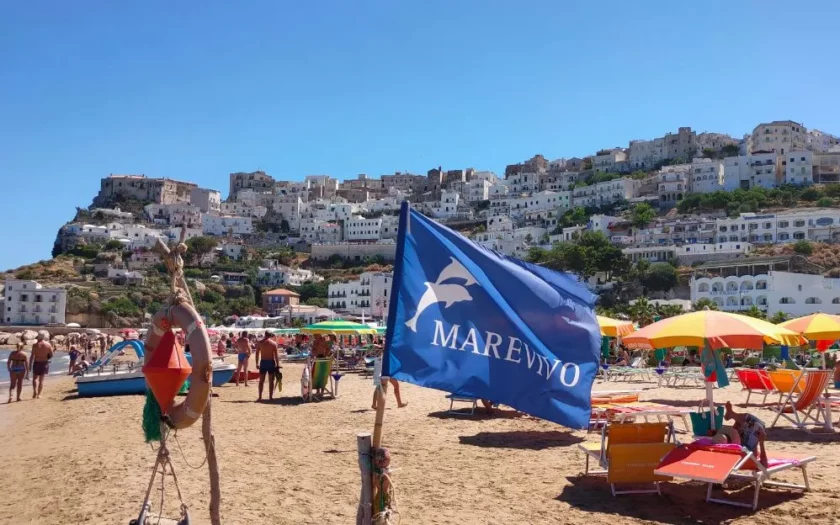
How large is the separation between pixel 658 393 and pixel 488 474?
9.86 meters

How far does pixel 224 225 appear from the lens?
129125 millimetres

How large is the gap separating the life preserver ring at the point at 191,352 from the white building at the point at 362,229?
115528mm

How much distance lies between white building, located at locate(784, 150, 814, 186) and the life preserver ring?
109717 millimetres

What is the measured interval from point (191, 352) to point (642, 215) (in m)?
96.6

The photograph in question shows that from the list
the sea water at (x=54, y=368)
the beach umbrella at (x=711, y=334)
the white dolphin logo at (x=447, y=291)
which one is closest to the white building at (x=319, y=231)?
the sea water at (x=54, y=368)

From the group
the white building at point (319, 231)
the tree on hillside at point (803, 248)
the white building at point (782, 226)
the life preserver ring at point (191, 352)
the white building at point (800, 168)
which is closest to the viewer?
the life preserver ring at point (191, 352)

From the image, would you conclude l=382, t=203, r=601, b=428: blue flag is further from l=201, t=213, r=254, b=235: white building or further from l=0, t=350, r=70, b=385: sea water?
l=201, t=213, r=254, b=235: white building

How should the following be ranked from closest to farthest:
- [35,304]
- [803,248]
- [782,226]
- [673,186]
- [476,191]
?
1. [803,248]
2. [782,226]
3. [35,304]
4. [673,186]
5. [476,191]

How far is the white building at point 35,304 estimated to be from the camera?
87312 millimetres

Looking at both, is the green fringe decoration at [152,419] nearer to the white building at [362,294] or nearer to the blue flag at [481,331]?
the blue flag at [481,331]

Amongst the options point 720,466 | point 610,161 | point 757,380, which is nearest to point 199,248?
point 610,161

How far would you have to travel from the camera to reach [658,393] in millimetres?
16750

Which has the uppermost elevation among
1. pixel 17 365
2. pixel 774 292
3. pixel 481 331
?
pixel 774 292

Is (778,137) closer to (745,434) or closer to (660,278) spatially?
(660,278)
